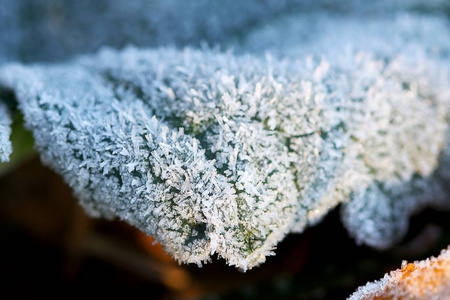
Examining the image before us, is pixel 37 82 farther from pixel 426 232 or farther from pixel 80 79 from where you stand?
pixel 426 232

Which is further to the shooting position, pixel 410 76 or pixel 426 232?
pixel 426 232

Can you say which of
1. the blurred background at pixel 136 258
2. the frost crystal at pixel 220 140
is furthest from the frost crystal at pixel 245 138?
the blurred background at pixel 136 258

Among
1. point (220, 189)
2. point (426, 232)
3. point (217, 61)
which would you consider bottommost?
point (426, 232)

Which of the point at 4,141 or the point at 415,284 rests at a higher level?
the point at 4,141

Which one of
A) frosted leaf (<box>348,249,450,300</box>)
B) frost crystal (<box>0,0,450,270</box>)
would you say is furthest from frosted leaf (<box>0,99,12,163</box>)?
frosted leaf (<box>348,249,450,300</box>)

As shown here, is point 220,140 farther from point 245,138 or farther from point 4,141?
point 4,141

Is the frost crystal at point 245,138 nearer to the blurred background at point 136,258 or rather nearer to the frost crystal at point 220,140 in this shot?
the frost crystal at point 220,140

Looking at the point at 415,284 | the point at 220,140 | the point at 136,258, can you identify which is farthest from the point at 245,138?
the point at 136,258

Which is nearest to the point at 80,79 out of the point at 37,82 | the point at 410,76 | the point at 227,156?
the point at 37,82

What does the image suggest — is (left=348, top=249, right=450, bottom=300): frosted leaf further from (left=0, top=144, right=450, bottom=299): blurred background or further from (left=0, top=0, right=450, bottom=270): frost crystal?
(left=0, top=144, right=450, bottom=299): blurred background
